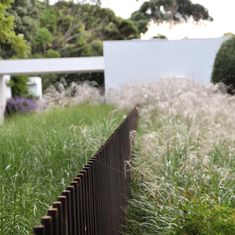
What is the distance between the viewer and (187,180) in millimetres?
4965

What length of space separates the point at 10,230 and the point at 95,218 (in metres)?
0.88

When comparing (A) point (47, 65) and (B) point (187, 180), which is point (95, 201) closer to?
(B) point (187, 180)

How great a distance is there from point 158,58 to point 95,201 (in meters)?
18.5

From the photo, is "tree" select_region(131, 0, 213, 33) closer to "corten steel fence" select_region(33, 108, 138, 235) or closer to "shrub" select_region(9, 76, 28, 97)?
"shrub" select_region(9, 76, 28, 97)

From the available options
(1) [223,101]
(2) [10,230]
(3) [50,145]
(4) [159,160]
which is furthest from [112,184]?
(1) [223,101]

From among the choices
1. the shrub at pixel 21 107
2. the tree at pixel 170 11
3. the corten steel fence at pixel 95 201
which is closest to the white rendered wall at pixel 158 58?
the shrub at pixel 21 107

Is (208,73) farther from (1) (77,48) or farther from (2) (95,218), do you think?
(1) (77,48)

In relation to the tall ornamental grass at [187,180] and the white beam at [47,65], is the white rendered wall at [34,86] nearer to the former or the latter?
the white beam at [47,65]

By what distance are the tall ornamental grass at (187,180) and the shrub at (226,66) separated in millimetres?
6925

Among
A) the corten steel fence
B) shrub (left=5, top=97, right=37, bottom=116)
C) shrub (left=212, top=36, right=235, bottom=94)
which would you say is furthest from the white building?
the corten steel fence

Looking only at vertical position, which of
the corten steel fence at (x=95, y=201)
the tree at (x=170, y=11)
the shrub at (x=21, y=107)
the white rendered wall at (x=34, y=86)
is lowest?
the white rendered wall at (x=34, y=86)

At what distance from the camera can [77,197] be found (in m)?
2.79

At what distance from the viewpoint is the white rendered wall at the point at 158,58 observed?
21.5m

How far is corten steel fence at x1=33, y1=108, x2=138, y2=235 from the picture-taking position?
2322mm
